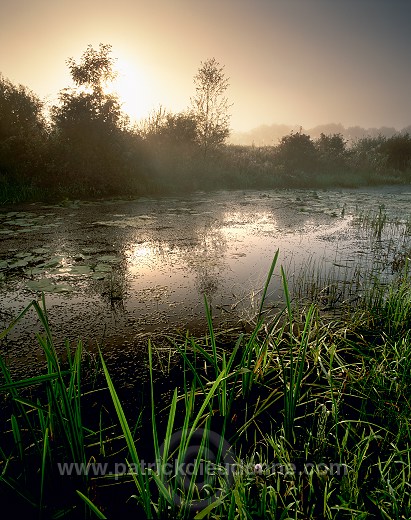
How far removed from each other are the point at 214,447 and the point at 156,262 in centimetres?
305

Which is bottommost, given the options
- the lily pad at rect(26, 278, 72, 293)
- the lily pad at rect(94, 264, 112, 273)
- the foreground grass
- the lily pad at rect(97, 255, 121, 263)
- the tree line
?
the foreground grass

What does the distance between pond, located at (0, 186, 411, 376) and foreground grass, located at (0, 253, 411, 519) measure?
721 millimetres

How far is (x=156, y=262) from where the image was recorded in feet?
14.2

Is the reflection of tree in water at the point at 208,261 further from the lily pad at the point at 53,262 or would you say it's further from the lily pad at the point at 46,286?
the lily pad at the point at 53,262

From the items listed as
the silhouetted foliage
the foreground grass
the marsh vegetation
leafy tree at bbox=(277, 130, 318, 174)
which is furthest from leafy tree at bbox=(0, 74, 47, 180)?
the silhouetted foliage

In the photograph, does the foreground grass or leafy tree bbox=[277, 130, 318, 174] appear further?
leafy tree bbox=[277, 130, 318, 174]

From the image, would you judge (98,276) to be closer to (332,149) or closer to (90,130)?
(90,130)

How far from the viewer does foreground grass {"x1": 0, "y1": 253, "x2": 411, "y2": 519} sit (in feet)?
3.60

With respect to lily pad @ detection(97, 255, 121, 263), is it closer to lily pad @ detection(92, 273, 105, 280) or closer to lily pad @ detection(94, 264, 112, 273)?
lily pad @ detection(94, 264, 112, 273)

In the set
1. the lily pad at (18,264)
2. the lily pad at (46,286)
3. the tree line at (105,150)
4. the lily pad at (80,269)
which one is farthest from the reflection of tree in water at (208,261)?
the tree line at (105,150)

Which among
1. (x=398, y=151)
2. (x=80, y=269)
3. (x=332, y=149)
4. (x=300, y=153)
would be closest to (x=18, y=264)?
(x=80, y=269)

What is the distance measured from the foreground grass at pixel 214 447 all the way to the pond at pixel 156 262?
72cm

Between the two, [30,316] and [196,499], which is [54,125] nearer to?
[30,316]

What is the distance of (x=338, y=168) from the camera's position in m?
22.7
